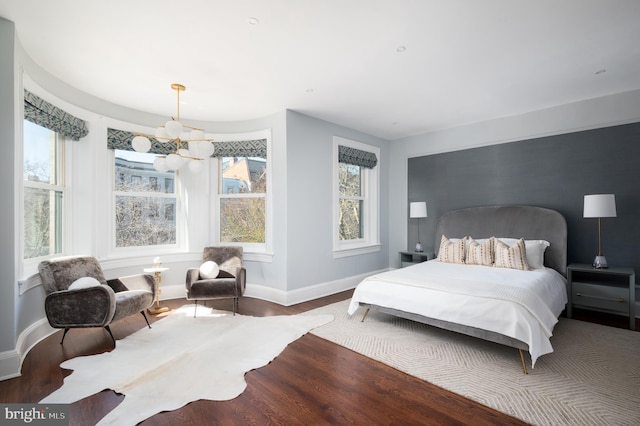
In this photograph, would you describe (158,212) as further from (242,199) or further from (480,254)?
(480,254)

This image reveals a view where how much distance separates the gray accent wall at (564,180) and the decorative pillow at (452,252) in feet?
3.17

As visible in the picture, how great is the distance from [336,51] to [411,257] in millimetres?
3850

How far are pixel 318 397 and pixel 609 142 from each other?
464 centimetres

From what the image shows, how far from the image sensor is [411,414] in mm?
1972

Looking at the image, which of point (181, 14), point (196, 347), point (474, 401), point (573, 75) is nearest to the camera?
point (474, 401)

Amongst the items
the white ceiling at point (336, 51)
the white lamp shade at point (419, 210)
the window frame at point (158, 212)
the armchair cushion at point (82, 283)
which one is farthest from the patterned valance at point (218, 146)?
the white lamp shade at point (419, 210)

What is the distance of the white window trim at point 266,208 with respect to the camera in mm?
4562

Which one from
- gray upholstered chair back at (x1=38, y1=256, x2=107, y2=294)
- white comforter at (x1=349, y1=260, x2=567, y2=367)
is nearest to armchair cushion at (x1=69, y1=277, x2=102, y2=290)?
gray upholstered chair back at (x1=38, y1=256, x2=107, y2=294)

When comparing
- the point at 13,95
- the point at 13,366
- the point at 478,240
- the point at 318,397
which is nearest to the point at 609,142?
the point at 478,240

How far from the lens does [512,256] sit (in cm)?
386

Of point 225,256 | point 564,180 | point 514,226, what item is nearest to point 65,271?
point 225,256

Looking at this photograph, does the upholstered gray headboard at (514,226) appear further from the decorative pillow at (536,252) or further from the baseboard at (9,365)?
the baseboard at (9,365)

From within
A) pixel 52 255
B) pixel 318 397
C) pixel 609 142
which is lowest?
pixel 318 397

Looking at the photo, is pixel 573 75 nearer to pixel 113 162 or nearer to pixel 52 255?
pixel 113 162
